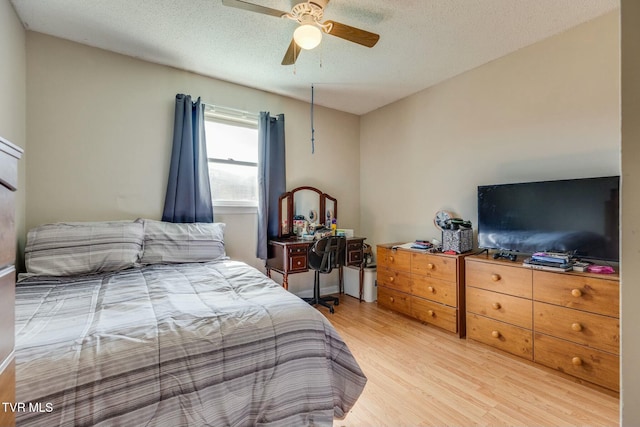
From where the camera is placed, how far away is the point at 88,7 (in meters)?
2.03

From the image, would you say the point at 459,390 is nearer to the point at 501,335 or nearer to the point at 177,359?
the point at 501,335

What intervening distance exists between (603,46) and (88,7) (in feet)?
12.2

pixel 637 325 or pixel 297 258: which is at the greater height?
pixel 637 325

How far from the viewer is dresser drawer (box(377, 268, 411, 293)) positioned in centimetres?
304

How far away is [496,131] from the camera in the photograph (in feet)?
A: 8.90

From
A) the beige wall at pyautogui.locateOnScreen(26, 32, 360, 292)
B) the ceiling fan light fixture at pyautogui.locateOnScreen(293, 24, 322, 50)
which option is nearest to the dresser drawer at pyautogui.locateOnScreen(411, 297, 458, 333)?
the beige wall at pyautogui.locateOnScreen(26, 32, 360, 292)

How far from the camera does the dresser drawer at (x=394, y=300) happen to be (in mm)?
3039

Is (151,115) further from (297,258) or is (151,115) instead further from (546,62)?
(546,62)

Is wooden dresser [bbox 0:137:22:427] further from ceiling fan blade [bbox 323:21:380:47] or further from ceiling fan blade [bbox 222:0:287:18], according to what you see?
ceiling fan blade [bbox 323:21:380:47]

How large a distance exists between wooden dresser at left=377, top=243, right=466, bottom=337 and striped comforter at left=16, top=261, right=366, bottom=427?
5.16ft

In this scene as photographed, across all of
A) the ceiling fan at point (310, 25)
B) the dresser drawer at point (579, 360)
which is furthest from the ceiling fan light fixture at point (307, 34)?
the dresser drawer at point (579, 360)

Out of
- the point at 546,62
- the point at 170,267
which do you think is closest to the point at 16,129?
the point at 170,267

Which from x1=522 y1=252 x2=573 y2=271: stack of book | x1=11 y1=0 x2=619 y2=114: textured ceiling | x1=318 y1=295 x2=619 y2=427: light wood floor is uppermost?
x1=11 y1=0 x2=619 y2=114: textured ceiling

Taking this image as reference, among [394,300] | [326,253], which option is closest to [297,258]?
[326,253]
